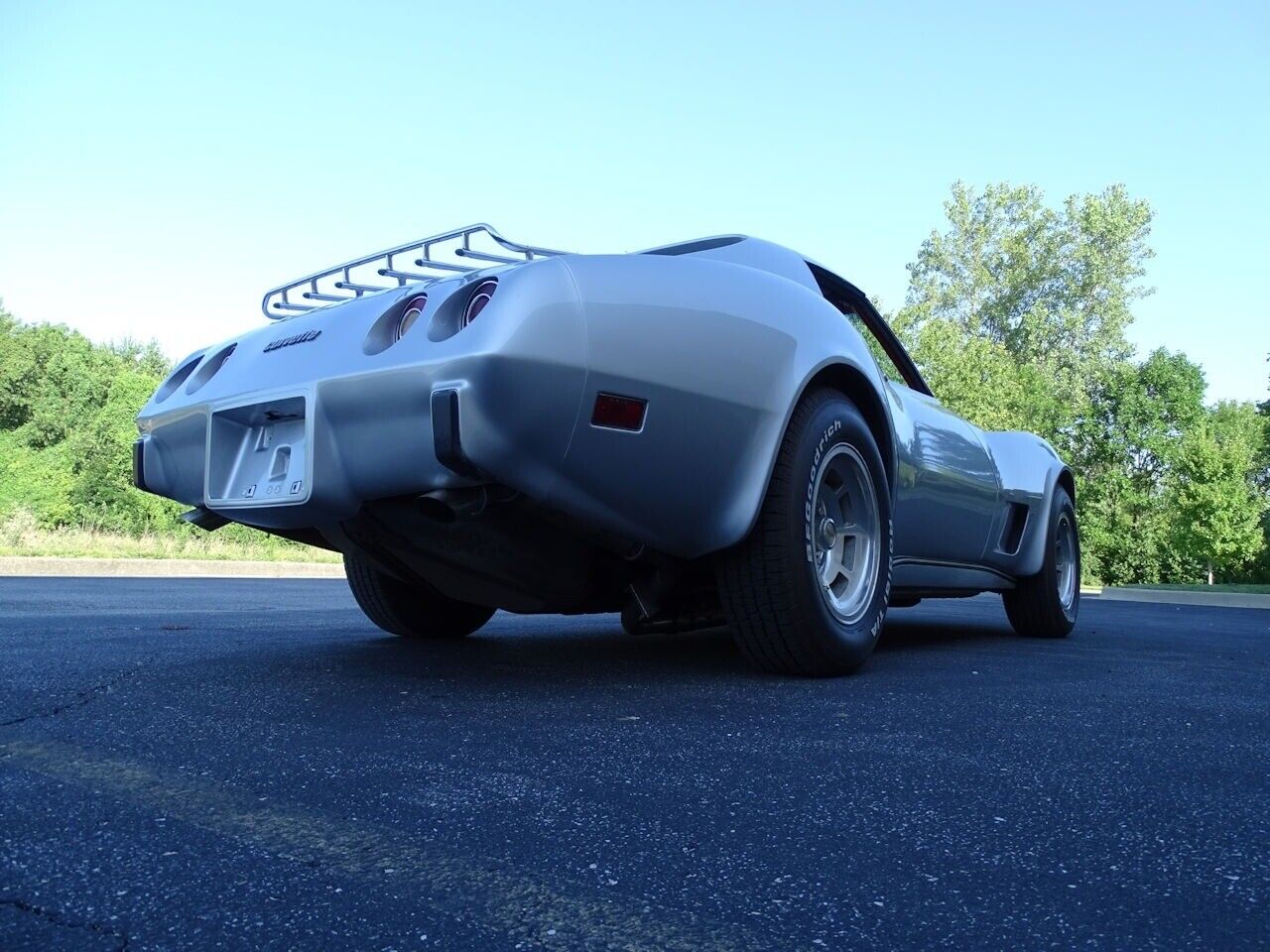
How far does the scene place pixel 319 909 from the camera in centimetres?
132

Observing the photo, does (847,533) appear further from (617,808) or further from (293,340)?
(617,808)

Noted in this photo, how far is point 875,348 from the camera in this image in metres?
4.38

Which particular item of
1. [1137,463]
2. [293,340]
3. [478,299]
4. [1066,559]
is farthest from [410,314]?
[1137,463]

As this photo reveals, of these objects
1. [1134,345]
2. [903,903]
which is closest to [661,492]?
[903,903]

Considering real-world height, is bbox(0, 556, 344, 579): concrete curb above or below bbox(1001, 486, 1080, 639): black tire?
below

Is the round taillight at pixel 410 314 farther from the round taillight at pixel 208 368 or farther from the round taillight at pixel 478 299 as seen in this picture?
the round taillight at pixel 208 368

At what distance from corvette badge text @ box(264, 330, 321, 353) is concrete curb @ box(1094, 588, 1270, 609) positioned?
16.5 m

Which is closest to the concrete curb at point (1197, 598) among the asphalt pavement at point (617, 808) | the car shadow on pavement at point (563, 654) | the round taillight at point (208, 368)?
the car shadow on pavement at point (563, 654)

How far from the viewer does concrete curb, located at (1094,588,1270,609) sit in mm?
17047

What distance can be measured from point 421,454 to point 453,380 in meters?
0.22

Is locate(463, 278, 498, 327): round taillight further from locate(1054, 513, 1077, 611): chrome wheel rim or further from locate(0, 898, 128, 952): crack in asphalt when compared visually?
locate(1054, 513, 1077, 611): chrome wheel rim

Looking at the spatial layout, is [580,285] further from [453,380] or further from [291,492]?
[291,492]

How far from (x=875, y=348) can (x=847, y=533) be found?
107 centimetres

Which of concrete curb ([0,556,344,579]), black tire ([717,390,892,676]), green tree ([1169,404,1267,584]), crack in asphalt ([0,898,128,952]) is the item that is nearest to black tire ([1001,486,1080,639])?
black tire ([717,390,892,676])
